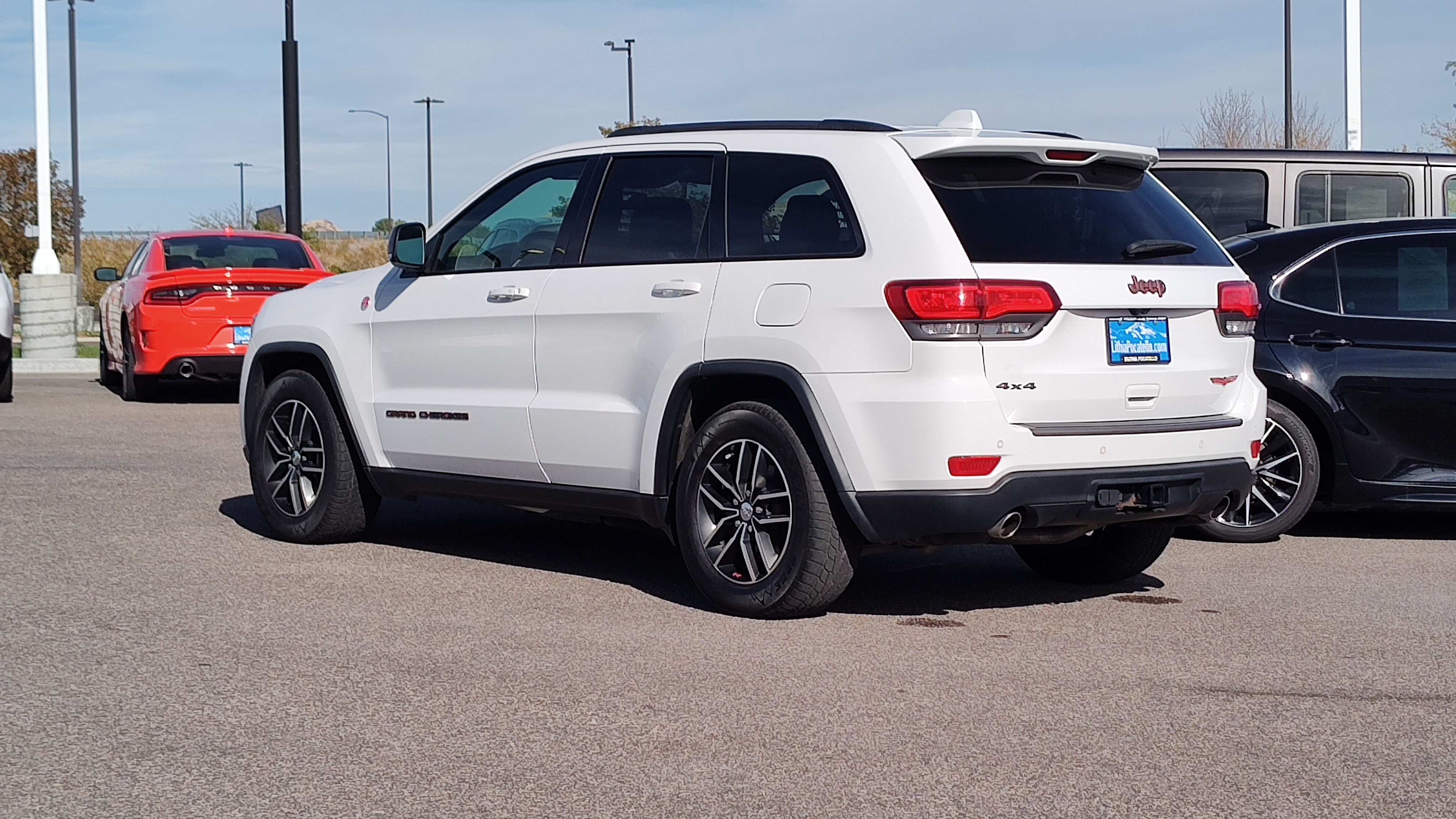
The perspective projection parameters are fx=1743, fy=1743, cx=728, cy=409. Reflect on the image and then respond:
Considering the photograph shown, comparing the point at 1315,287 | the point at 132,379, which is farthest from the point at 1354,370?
the point at 132,379

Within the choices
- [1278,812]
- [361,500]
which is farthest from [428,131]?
[1278,812]

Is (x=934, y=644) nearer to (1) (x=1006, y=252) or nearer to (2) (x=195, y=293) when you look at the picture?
(1) (x=1006, y=252)

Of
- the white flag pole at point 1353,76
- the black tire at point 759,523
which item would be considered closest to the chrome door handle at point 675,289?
the black tire at point 759,523

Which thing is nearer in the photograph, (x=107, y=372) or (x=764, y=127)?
(x=764, y=127)

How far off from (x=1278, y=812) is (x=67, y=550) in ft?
18.5

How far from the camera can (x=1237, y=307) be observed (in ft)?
21.0

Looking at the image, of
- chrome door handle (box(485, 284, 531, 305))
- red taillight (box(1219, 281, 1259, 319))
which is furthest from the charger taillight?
chrome door handle (box(485, 284, 531, 305))

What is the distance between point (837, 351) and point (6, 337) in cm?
1095

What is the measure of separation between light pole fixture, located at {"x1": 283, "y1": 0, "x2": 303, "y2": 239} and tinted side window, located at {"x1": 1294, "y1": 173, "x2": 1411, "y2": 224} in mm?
14911

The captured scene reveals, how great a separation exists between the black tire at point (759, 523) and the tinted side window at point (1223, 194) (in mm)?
6027

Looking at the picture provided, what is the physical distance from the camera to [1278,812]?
4.07 m

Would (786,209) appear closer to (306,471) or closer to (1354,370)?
(306,471)

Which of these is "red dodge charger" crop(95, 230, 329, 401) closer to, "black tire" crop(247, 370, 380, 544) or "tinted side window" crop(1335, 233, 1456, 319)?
"black tire" crop(247, 370, 380, 544)

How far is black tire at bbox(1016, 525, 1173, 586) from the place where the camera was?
702 centimetres
